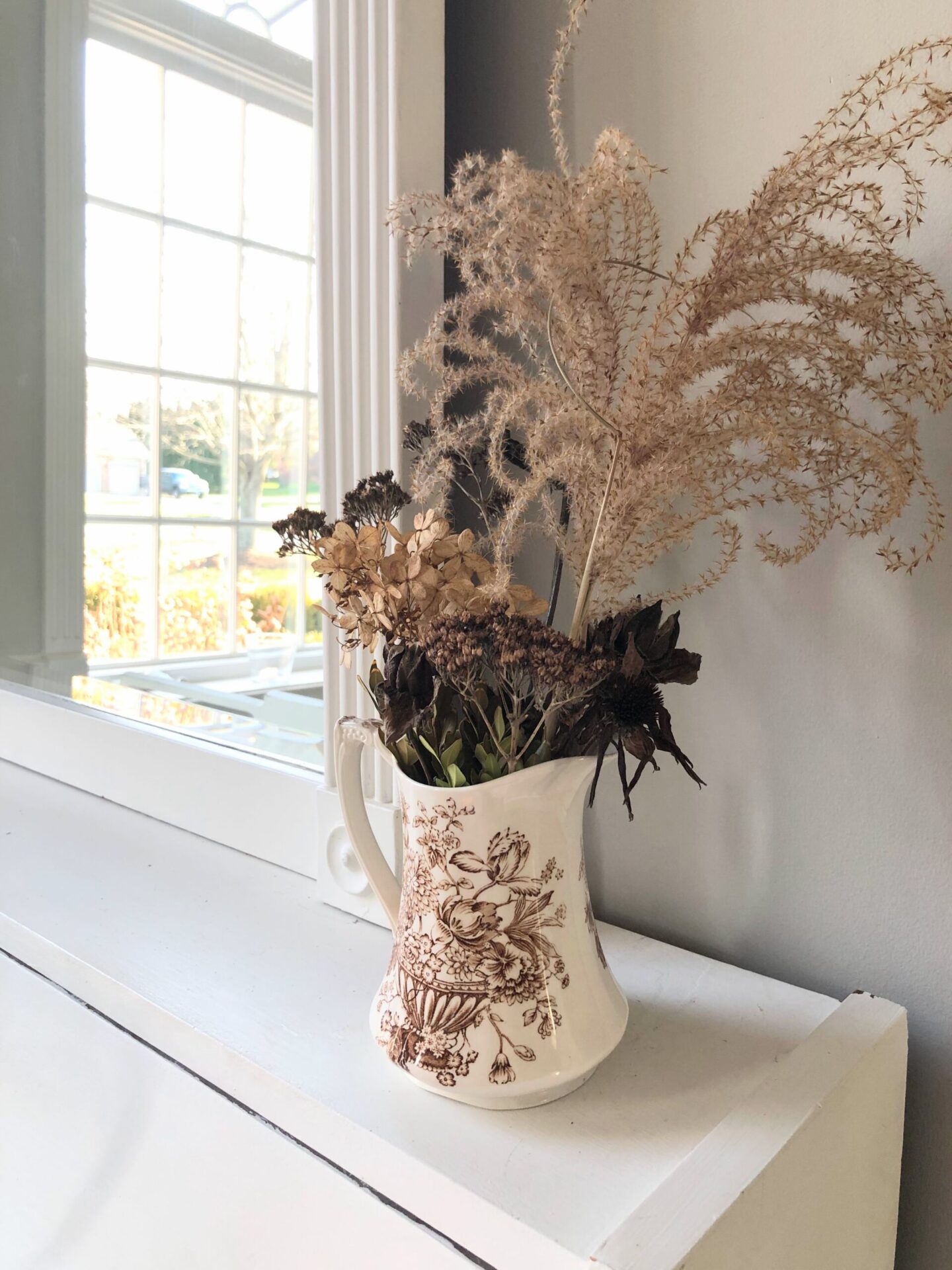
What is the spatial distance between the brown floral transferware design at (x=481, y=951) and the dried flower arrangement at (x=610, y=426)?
44 millimetres

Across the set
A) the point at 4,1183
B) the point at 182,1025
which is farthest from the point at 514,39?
the point at 4,1183

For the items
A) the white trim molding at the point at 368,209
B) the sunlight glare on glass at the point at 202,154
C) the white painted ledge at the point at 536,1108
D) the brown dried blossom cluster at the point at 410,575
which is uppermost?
the sunlight glare on glass at the point at 202,154

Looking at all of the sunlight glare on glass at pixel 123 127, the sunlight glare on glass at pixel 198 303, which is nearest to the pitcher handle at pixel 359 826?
the sunlight glare on glass at pixel 198 303

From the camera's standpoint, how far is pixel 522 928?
0.53 metres

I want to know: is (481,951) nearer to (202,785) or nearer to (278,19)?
(202,785)

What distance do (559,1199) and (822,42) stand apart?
0.73 m

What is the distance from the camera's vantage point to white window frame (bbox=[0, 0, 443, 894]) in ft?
2.43

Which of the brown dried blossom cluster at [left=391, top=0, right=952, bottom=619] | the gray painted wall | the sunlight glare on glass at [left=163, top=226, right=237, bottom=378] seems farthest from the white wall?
the gray painted wall

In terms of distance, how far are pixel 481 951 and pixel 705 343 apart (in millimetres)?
368

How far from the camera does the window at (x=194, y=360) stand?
38.7 inches

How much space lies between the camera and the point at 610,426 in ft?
1.64

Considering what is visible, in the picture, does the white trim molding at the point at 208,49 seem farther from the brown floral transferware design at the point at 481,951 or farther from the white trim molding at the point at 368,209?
the brown floral transferware design at the point at 481,951

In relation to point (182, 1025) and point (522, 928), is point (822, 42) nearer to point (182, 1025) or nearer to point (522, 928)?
point (522, 928)

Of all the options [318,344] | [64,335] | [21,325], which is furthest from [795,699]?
[21,325]
